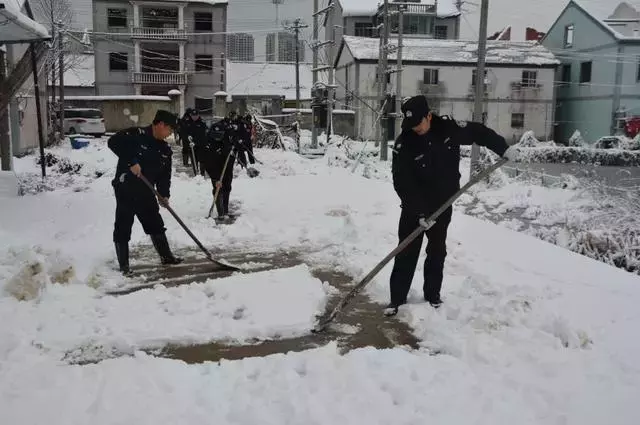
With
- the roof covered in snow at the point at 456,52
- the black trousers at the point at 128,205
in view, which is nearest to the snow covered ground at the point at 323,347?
the black trousers at the point at 128,205

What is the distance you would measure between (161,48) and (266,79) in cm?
883

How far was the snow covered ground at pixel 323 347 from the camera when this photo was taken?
10.2 ft

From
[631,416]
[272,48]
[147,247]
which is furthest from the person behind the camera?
[272,48]

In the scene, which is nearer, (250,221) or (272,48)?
(250,221)

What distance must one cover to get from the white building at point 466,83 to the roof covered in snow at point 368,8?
863 cm

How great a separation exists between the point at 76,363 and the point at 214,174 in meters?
5.54

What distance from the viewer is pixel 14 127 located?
1775 cm

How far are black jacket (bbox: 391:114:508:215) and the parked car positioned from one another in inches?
1044

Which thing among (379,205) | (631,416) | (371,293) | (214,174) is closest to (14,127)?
(214,174)

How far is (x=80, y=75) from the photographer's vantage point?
43.4m

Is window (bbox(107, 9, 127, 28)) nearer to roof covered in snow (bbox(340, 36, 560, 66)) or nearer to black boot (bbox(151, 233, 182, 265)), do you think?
roof covered in snow (bbox(340, 36, 560, 66))

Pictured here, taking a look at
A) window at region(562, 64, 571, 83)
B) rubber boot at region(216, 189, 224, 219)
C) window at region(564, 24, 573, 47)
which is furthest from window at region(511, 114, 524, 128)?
rubber boot at region(216, 189, 224, 219)

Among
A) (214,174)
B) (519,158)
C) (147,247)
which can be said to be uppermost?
(519,158)

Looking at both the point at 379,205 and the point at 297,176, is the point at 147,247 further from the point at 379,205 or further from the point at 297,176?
the point at 297,176
